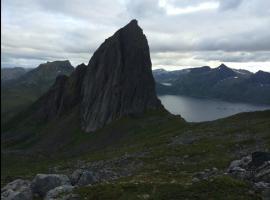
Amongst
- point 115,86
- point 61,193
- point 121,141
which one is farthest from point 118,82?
point 61,193

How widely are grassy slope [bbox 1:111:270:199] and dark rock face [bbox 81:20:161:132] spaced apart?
646 cm

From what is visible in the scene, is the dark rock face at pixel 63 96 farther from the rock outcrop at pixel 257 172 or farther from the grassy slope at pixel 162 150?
the rock outcrop at pixel 257 172

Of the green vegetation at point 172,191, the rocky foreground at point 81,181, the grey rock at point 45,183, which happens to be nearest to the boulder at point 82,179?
the rocky foreground at point 81,181

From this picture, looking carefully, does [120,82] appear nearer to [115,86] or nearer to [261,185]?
[115,86]

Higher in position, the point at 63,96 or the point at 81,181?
the point at 63,96

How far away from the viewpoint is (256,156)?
32469 mm

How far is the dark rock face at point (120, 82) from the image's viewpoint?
130m

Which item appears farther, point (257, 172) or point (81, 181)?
point (81, 181)

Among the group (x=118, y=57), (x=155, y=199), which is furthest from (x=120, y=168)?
(x=118, y=57)

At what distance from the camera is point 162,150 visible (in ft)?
203

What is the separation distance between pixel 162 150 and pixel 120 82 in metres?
73.9

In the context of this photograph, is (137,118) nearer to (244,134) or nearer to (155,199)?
(244,134)

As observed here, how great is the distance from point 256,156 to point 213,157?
18.9 metres

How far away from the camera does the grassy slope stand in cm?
2636
